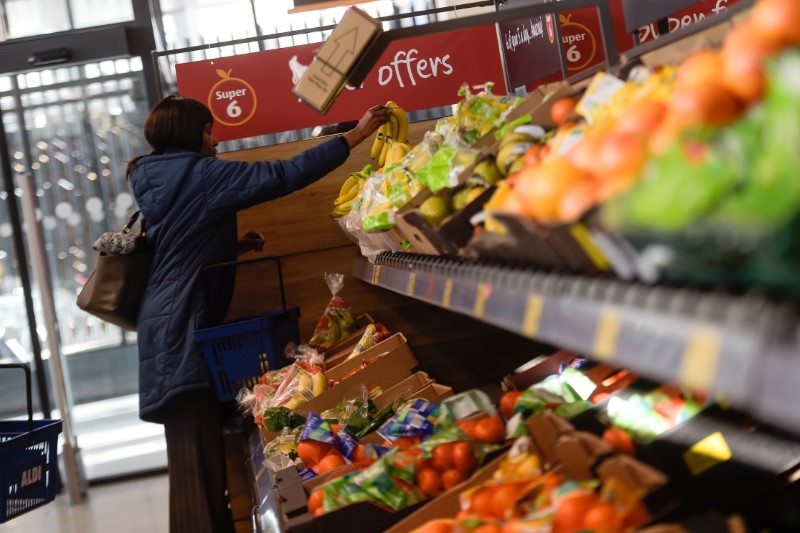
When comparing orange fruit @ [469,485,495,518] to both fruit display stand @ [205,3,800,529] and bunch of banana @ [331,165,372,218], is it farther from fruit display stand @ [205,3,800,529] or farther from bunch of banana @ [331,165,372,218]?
bunch of banana @ [331,165,372,218]

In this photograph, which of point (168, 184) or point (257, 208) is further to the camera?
point (257, 208)

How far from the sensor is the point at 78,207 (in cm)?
641

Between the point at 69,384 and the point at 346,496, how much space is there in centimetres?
508

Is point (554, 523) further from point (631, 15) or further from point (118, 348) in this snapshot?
point (118, 348)

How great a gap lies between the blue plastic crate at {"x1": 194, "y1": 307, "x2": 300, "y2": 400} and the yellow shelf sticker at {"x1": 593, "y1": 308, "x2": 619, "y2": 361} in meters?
2.54

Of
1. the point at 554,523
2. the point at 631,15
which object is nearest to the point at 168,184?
the point at 631,15

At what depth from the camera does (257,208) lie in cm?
400

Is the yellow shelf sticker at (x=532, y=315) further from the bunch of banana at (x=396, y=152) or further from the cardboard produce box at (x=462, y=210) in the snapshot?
the bunch of banana at (x=396, y=152)

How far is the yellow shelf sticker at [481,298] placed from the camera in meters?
1.32

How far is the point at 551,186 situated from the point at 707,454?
606mm

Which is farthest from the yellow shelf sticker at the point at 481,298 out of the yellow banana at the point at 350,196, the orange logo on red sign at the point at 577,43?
the orange logo on red sign at the point at 577,43

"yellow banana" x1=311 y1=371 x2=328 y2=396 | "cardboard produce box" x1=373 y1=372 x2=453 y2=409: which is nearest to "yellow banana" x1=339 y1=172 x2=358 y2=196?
"yellow banana" x1=311 y1=371 x2=328 y2=396

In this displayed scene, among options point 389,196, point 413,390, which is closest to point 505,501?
point 389,196

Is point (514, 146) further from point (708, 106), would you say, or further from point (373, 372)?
point (373, 372)
